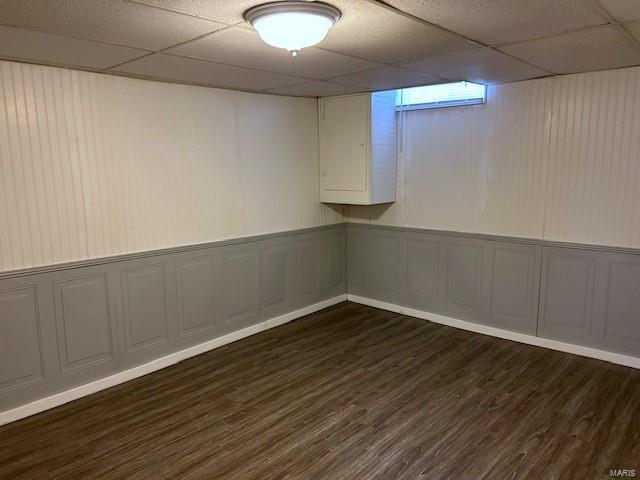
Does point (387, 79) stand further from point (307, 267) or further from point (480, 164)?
point (307, 267)

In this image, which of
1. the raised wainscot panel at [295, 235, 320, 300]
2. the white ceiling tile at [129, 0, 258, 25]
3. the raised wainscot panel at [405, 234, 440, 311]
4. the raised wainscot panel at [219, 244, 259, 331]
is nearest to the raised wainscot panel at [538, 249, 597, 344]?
the raised wainscot panel at [405, 234, 440, 311]

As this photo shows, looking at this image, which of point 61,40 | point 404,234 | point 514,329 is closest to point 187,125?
point 61,40

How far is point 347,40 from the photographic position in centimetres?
254

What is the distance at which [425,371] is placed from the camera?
3.81 m

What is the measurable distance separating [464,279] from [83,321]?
3.47 m

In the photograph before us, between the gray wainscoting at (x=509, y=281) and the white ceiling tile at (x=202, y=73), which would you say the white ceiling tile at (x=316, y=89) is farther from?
the gray wainscoting at (x=509, y=281)

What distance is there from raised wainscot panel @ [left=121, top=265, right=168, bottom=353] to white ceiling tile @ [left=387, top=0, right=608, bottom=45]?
9.23ft

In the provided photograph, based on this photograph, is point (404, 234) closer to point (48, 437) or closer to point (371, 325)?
point (371, 325)

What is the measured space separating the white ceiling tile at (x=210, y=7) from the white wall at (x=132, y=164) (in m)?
1.65

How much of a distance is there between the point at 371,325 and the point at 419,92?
8.16ft

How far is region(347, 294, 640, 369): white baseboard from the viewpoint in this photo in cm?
384

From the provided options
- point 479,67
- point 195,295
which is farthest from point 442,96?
point 195,295

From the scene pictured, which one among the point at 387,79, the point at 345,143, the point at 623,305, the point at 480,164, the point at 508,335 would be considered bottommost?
the point at 508,335

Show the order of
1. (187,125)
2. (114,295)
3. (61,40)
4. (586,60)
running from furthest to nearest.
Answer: (187,125)
(114,295)
(586,60)
(61,40)
